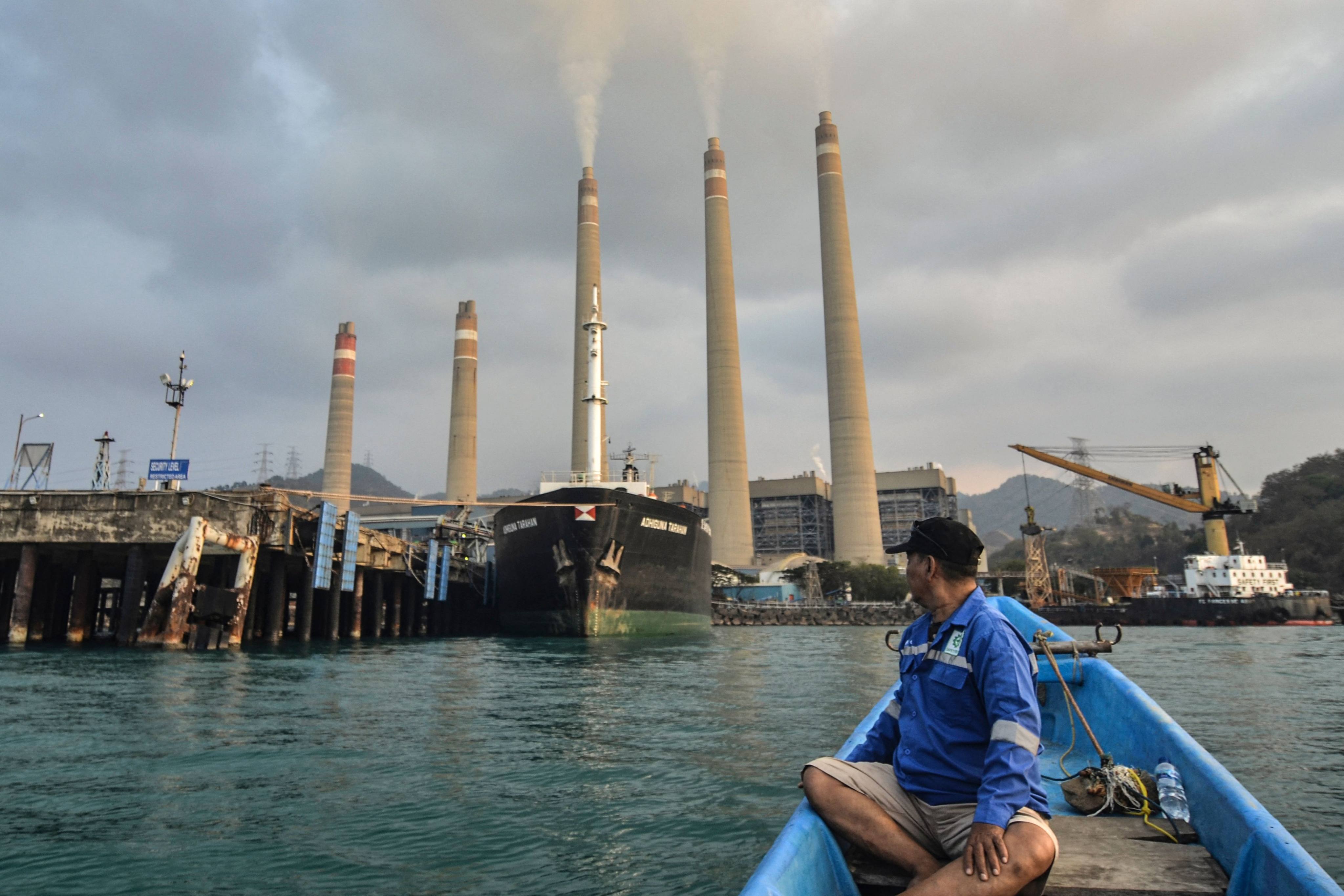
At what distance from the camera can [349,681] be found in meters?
14.3

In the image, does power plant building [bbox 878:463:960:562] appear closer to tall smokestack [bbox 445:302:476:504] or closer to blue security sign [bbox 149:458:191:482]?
tall smokestack [bbox 445:302:476:504]

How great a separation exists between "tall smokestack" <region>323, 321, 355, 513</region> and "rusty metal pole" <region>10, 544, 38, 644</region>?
6872 cm

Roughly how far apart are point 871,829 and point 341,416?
95.1 metres

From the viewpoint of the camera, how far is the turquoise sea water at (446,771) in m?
4.74

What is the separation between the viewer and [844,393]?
67500 mm

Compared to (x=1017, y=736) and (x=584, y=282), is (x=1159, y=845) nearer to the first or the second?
(x=1017, y=736)

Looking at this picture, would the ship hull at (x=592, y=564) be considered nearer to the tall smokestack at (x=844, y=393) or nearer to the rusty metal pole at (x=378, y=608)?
the rusty metal pole at (x=378, y=608)

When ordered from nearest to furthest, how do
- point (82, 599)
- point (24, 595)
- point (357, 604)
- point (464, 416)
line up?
point (24, 595)
point (82, 599)
point (357, 604)
point (464, 416)

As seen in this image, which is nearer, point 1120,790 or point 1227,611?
point 1120,790

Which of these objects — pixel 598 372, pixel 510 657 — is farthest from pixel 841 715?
pixel 598 372

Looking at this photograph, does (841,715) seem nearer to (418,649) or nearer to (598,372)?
(418,649)

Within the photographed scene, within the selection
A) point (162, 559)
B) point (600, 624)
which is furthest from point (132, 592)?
point (600, 624)

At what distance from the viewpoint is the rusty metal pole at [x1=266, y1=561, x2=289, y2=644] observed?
82.8 ft

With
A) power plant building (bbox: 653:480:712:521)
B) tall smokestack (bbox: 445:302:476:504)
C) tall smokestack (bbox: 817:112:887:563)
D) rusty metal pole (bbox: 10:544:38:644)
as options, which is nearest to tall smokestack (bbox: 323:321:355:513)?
tall smokestack (bbox: 445:302:476:504)
